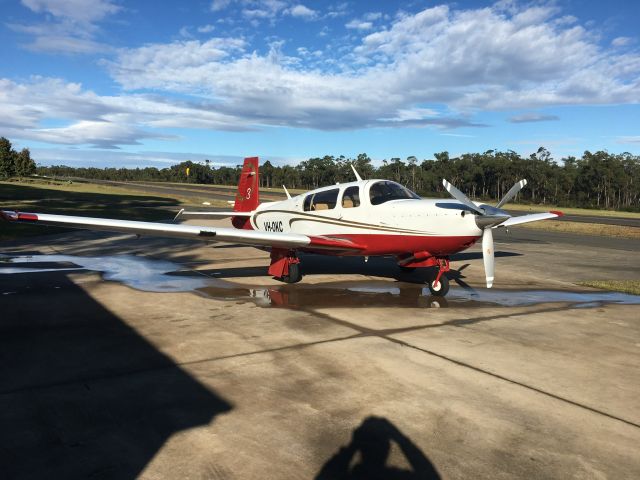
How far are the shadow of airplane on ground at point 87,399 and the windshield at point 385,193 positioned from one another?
5.94 m

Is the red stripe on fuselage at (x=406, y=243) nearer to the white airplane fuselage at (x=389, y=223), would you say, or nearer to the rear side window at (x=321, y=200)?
the white airplane fuselage at (x=389, y=223)

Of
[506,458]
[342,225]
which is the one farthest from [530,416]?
[342,225]

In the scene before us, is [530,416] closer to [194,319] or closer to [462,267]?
[194,319]

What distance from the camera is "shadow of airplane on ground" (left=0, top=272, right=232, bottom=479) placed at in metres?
3.73

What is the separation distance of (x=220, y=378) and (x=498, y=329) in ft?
15.5

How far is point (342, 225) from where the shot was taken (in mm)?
11117

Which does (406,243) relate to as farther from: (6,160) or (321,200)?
(6,160)

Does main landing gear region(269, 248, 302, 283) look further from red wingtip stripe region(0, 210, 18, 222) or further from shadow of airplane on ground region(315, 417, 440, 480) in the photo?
shadow of airplane on ground region(315, 417, 440, 480)

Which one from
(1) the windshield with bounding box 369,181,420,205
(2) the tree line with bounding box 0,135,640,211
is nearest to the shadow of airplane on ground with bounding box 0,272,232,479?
(1) the windshield with bounding box 369,181,420,205

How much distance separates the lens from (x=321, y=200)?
11805 millimetres

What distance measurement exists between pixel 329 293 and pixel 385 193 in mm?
2632

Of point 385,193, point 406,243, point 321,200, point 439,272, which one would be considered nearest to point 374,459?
point 406,243

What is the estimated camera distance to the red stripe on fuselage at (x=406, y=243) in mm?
9555

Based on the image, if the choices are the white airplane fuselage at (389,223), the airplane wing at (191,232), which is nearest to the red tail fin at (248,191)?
the white airplane fuselage at (389,223)
